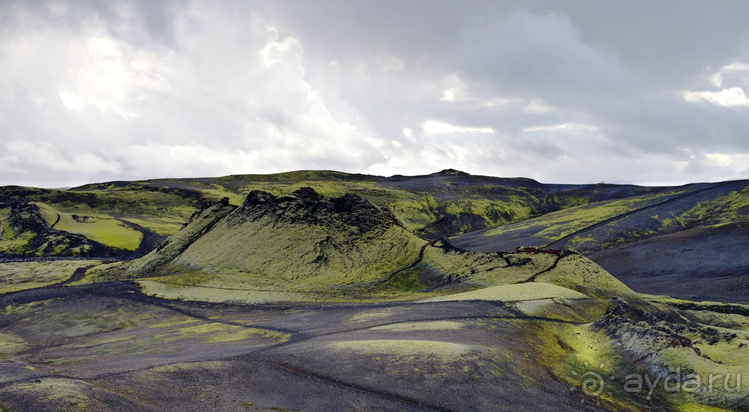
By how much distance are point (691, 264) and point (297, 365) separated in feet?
145

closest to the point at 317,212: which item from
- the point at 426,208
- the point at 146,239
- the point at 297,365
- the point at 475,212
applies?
the point at 297,365

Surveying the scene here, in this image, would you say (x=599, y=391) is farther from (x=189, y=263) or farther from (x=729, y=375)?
(x=189, y=263)

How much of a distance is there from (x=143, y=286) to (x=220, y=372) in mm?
17498

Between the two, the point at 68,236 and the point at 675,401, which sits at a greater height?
the point at 68,236

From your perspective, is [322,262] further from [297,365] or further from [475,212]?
[475,212]

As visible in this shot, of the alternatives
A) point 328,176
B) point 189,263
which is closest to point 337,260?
point 189,263

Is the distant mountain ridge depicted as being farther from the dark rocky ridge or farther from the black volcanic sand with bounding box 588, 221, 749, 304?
the dark rocky ridge

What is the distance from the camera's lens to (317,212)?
30875 mm

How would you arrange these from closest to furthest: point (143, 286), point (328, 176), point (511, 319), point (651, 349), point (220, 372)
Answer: point (220, 372)
point (651, 349)
point (511, 319)
point (143, 286)
point (328, 176)

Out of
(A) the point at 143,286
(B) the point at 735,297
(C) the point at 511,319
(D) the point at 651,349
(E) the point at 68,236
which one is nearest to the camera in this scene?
(D) the point at 651,349

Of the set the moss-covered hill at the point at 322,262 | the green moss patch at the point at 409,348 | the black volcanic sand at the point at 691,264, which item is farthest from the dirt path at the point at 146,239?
the black volcanic sand at the point at 691,264

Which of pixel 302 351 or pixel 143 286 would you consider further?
pixel 143 286

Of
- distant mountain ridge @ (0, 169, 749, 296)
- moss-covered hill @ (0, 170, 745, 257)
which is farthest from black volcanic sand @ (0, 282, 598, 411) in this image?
moss-covered hill @ (0, 170, 745, 257)

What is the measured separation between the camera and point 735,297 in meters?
31.2
